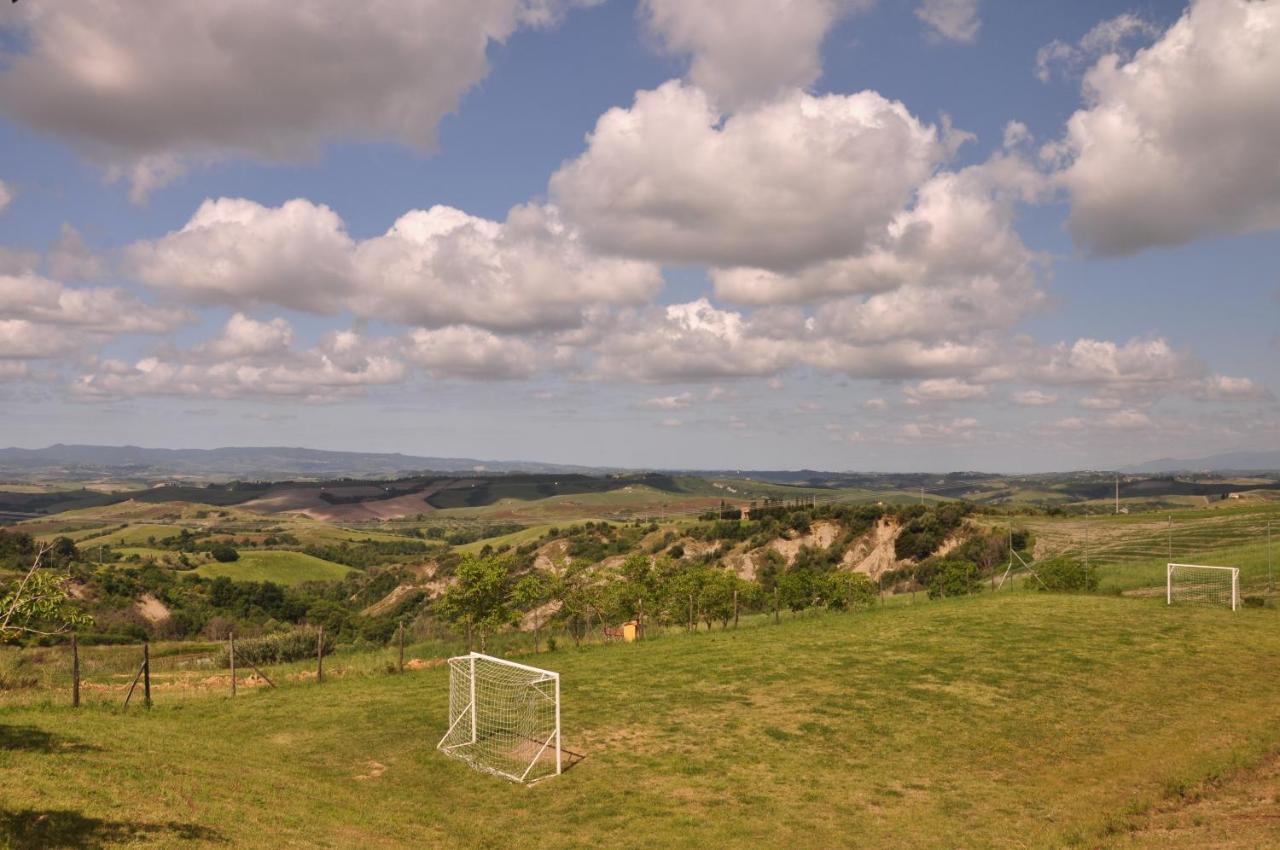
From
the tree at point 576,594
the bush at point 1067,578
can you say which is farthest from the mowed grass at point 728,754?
the bush at point 1067,578

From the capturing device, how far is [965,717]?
2212cm

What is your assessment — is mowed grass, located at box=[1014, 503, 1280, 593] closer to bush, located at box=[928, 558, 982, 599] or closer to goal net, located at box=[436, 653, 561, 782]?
bush, located at box=[928, 558, 982, 599]

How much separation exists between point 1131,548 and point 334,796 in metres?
70.2

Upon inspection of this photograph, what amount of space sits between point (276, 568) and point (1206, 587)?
132 m

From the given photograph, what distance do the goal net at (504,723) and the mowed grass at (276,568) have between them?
4273 inches

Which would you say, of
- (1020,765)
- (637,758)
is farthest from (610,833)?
(1020,765)

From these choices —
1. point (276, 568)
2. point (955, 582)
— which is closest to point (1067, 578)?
point (955, 582)

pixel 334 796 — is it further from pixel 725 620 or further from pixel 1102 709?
pixel 725 620

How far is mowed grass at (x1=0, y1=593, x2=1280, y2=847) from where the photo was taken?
573 inches

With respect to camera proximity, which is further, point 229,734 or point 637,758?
point 229,734

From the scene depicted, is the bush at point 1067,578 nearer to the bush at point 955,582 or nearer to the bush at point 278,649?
the bush at point 955,582

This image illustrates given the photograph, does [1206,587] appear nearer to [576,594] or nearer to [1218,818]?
[1218,818]

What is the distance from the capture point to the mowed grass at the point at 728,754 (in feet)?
47.7

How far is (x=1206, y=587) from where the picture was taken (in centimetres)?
4150
